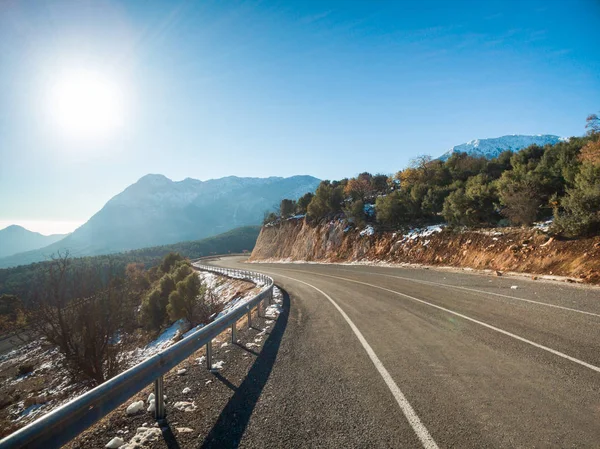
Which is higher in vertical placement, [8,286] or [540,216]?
[540,216]

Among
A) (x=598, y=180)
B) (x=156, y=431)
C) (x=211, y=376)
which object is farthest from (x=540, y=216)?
(x=156, y=431)

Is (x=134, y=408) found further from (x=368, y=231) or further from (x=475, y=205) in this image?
(x=368, y=231)

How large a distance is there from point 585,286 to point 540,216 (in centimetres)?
915

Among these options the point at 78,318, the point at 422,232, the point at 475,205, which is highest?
the point at 475,205

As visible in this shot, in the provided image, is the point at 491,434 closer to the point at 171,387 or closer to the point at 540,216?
the point at 171,387

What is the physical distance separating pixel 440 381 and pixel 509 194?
20233mm

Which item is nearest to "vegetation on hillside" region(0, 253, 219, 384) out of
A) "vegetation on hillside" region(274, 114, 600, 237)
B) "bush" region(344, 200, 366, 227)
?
"vegetation on hillside" region(274, 114, 600, 237)

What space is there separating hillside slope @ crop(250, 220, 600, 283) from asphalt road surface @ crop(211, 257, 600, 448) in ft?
19.7

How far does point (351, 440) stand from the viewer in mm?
→ 3037

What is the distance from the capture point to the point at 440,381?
14.0 feet

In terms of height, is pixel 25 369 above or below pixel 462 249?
below

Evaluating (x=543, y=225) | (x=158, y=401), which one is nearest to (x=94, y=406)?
(x=158, y=401)

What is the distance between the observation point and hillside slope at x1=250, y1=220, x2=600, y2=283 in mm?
13227

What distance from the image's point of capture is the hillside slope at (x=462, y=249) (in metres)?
13.2
